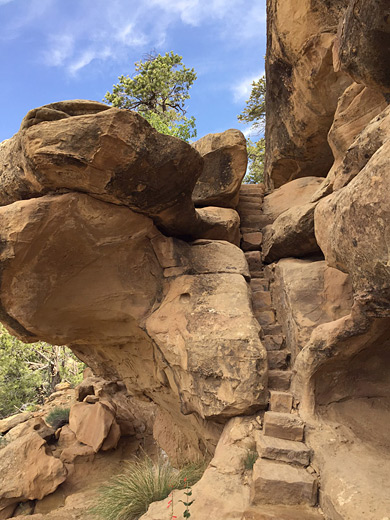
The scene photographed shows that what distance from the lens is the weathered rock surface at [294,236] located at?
19.6 feet

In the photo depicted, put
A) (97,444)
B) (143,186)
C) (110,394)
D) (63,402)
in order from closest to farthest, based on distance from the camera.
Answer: (143,186)
(97,444)
(110,394)
(63,402)

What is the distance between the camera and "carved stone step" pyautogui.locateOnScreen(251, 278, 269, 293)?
655 centimetres

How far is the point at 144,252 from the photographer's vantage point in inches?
231

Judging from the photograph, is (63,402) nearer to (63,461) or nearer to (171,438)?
(63,461)

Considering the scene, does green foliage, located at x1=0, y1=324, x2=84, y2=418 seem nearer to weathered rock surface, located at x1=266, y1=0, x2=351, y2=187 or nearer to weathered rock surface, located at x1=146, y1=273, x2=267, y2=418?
weathered rock surface, located at x1=146, y1=273, x2=267, y2=418

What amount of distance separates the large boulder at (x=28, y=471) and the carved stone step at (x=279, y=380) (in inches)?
204

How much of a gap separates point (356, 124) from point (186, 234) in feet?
10.6

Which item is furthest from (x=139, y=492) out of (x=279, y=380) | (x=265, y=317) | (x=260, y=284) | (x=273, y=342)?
(x=260, y=284)

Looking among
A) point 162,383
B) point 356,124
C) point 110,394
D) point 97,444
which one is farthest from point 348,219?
point 110,394

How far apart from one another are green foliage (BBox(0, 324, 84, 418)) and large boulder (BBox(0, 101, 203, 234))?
12.2 meters

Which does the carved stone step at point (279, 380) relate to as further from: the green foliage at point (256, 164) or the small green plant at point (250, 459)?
the green foliage at point (256, 164)

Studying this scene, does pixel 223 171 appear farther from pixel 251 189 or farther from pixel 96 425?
pixel 96 425

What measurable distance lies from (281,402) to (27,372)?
1442cm

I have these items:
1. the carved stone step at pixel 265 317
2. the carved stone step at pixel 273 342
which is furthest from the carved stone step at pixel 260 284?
the carved stone step at pixel 273 342
